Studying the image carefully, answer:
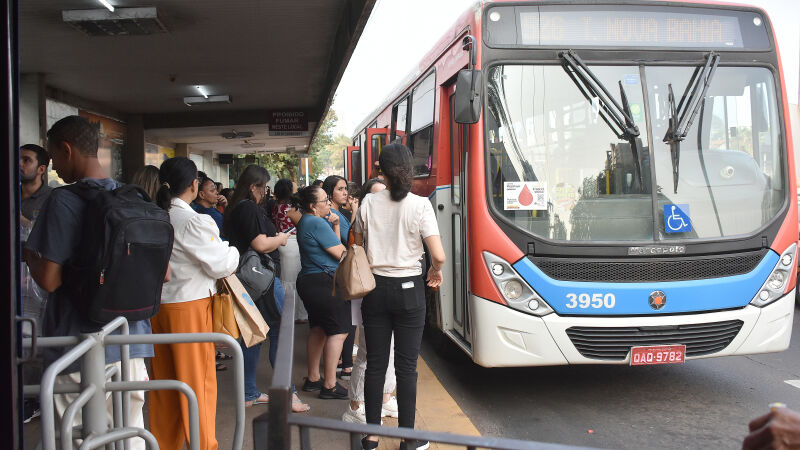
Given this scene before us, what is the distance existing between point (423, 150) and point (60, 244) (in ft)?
16.2

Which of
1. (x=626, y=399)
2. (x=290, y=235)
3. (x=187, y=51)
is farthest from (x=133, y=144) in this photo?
(x=626, y=399)

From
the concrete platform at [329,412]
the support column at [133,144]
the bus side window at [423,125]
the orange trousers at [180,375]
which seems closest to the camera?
the orange trousers at [180,375]

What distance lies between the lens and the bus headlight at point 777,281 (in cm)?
537

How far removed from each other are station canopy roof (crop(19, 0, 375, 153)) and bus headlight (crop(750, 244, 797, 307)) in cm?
411

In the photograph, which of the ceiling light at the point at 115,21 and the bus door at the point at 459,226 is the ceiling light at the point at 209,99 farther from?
the bus door at the point at 459,226

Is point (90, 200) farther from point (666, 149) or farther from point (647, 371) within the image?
point (647, 371)

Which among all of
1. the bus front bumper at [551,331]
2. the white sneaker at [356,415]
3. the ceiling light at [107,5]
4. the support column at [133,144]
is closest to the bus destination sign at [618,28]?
the bus front bumper at [551,331]

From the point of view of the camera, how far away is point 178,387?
8.61 feet

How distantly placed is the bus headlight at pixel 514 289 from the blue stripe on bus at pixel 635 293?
0.04 metres

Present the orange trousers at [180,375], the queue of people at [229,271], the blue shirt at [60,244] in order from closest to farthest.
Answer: the blue shirt at [60,244] → the queue of people at [229,271] → the orange trousers at [180,375]

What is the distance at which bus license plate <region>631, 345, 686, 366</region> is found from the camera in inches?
202

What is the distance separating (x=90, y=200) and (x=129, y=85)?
33.5ft

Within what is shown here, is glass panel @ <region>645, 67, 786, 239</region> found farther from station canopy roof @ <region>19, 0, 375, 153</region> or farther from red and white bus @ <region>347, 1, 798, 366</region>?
station canopy roof @ <region>19, 0, 375, 153</region>

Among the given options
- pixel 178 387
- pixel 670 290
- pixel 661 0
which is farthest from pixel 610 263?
pixel 178 387
